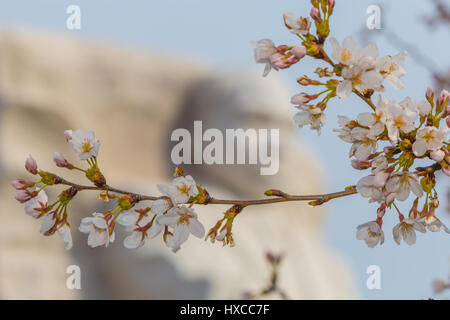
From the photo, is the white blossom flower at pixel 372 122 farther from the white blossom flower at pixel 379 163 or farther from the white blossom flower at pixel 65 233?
the white blossom flower at pixel 65 233

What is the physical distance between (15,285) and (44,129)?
42.7 inches

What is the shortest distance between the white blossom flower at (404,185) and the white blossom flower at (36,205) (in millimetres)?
334

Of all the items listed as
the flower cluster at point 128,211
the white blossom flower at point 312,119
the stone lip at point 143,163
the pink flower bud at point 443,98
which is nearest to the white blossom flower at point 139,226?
the flower cluster at point 128,211

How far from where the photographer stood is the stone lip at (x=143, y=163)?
10.2 feet

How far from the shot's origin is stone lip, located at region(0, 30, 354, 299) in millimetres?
3100

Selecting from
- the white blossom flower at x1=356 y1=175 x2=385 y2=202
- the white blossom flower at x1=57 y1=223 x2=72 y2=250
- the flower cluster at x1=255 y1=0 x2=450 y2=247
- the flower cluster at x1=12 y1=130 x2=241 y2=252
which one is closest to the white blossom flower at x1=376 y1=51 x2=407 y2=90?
the flower cluster at x1=255 y1=0 x2=450 y2=247

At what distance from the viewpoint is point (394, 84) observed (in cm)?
49

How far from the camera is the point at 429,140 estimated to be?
458 mm

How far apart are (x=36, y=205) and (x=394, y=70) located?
14.9 inches

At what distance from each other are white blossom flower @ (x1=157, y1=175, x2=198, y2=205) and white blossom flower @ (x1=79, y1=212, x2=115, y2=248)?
2.9 inches

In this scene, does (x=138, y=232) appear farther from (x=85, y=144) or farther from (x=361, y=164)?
(x=361, y=164)

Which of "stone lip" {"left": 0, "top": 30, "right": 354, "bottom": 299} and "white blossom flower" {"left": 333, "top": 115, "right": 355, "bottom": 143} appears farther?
"stone lip" {"left": 0, "top": 30, "right": 354, "bottom": 299}

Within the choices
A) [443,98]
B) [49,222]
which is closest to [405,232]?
[443,98]

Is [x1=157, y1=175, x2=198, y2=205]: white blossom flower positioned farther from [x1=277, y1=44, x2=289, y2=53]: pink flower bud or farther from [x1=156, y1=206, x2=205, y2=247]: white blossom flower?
[x1=277, y1=44, x2=289, y2=53]: pink flower bud
